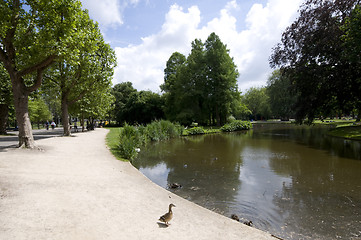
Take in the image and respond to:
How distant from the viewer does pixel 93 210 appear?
4.61 meters

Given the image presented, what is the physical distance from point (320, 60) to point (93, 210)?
84.7 feet

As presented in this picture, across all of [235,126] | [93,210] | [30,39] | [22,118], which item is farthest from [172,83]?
[93,210]

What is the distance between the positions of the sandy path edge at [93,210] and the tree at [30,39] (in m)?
4.87

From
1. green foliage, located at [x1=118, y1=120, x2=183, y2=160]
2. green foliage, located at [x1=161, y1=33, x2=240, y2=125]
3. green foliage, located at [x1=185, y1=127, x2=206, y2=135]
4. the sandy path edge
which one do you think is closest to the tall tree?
green foliage, located at [x1=161, y1=33, x2=240, y2=125]

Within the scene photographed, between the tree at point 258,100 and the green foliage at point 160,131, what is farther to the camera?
the tree at point 258,100

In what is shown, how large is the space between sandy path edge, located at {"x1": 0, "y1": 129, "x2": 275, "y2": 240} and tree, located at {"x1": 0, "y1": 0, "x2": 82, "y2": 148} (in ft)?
16.0

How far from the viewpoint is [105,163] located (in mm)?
9344

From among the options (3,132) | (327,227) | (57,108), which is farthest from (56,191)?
(57,108)

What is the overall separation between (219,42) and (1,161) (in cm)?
3797

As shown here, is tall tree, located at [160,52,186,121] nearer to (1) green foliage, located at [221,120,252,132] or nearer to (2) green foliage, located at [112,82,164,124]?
(2) green foliage, located at [112,82,164,124]

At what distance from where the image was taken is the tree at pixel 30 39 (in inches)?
435

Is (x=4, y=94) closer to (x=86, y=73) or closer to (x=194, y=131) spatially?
(x=86, y=73)

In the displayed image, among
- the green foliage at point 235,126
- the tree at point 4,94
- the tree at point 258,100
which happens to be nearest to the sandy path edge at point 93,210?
the tree at point 4,94

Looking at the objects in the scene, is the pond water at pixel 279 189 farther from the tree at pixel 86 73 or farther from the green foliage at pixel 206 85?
the green foliage at pixel 206 85
